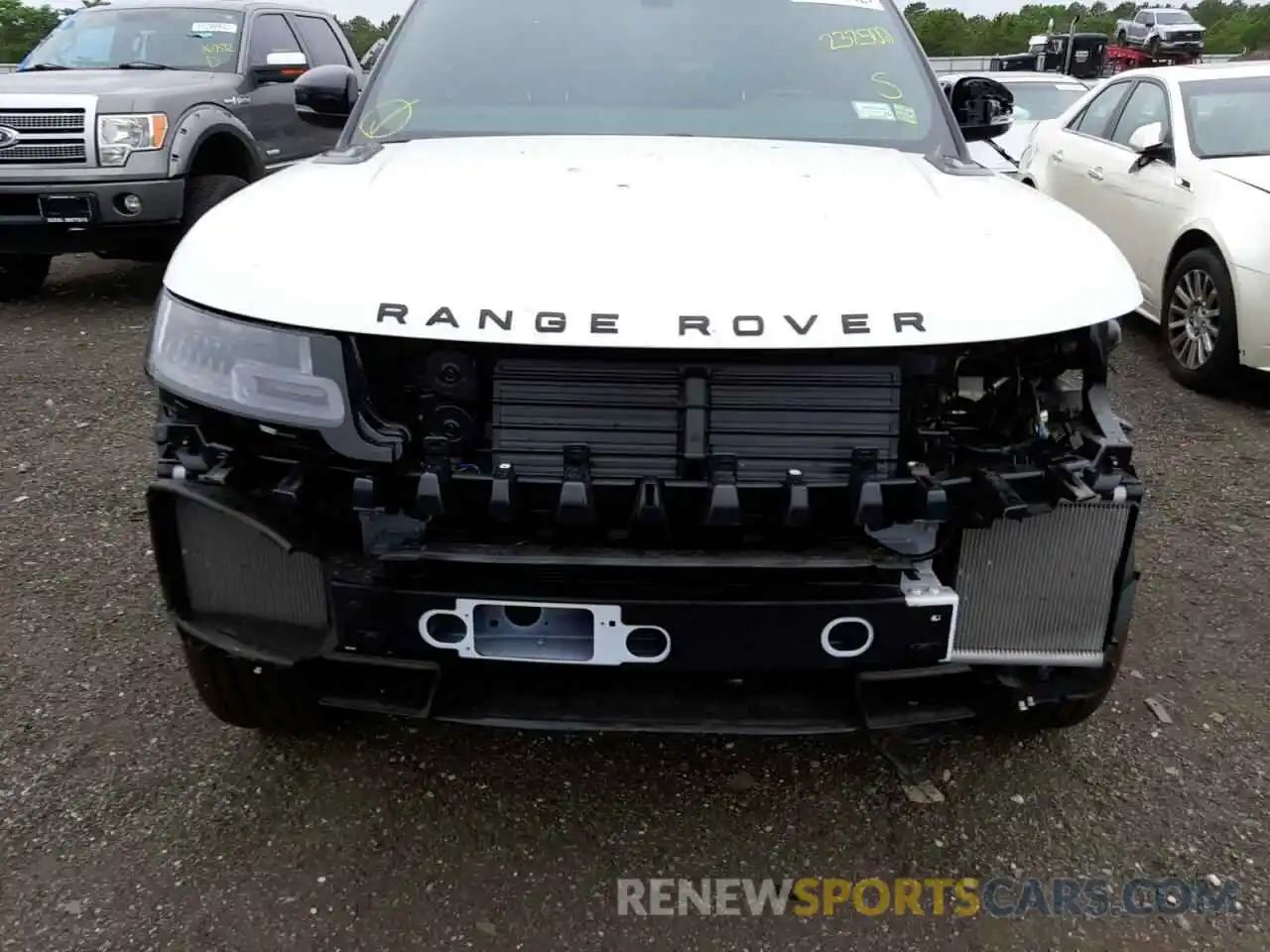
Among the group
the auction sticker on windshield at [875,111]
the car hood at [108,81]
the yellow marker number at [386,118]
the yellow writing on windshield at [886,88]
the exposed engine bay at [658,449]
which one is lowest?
the car hood at [108,81]

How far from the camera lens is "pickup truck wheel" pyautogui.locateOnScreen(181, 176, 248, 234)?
6.75 meters

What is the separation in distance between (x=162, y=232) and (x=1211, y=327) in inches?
238

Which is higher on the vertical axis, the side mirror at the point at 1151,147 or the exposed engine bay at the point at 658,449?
the exposed engine bay at the point at 658,449

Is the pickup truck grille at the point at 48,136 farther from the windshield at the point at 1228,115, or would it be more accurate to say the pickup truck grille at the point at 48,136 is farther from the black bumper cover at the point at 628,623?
the windshield at the point at 1228,115

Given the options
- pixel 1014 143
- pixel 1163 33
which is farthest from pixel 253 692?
pixel 1163 33

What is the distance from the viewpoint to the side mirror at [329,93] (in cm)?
336

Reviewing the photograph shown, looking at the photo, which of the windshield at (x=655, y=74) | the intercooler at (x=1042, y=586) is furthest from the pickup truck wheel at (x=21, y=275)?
the intercooler at (x=1042, y=586)

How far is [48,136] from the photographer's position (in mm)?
6359

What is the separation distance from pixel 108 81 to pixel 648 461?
6503mm

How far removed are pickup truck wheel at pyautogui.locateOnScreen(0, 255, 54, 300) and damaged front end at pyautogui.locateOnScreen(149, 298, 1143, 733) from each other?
623 centimetres

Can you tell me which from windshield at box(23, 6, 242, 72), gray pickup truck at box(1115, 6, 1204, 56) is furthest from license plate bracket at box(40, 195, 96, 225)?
gray pickup truck at box(1115, 6, 1204, 56)

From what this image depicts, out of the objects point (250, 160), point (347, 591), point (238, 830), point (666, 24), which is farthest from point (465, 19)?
point (250, 160)

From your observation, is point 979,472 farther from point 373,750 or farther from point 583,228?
point 373,750

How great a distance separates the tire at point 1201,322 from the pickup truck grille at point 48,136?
6281 millimetres
